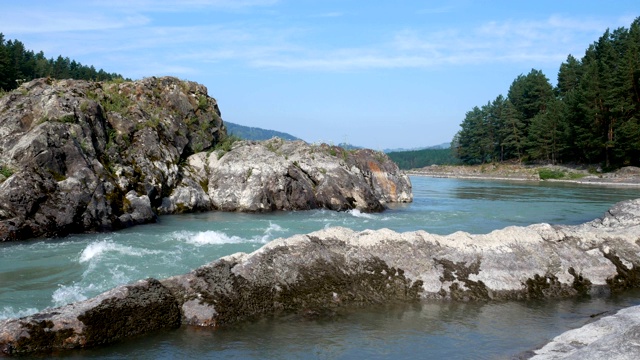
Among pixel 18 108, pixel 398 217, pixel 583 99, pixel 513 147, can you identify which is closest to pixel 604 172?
pixel 583 99

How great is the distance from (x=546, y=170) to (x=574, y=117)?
9116 millimetres

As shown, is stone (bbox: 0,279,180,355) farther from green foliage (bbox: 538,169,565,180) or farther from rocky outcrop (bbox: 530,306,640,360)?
green foliage (bbox: 538,169,565,180)

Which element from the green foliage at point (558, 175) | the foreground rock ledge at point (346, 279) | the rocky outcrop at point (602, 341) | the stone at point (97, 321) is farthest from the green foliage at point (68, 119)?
the green foliage at point (558, 175)

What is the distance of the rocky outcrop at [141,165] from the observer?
2106cm

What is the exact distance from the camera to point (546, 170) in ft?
256

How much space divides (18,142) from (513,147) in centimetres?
9799

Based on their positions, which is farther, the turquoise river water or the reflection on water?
the turquoise river water

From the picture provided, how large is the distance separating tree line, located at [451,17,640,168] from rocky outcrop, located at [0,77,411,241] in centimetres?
4499

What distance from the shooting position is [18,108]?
82.1 ft

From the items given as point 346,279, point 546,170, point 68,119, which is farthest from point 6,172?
point 546,170

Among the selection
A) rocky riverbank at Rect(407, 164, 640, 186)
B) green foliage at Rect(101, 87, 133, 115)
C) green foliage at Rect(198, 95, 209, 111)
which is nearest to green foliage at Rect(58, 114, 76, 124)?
green foliage at Rect(101, 87, 133, 115)

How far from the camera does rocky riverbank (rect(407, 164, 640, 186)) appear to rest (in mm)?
64125

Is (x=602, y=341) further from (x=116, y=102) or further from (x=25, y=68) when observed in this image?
(x=25, y=68)

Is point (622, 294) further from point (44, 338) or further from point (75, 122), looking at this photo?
point (75, 122)
